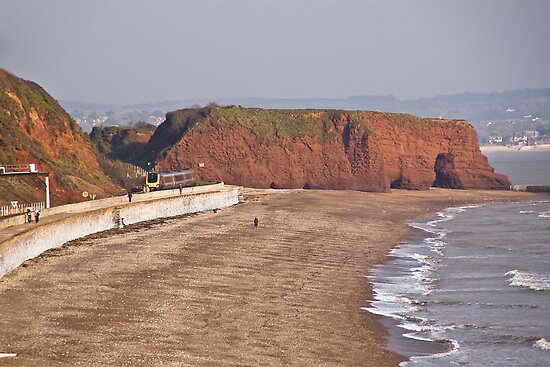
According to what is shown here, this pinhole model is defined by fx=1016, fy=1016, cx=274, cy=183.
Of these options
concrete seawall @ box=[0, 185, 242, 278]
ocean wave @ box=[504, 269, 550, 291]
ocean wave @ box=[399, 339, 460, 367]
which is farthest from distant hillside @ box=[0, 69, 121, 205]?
ocean wave @ box=[399, 339, 460, 367]

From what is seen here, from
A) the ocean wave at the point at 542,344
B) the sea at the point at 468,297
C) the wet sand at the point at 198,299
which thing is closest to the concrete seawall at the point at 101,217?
the wet sand at the point at 198,299

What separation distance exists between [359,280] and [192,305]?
10241 mm

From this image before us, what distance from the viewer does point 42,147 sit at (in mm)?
64625

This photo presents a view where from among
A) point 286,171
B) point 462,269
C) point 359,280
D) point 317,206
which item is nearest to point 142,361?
point 359,280

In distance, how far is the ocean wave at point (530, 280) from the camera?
122ft

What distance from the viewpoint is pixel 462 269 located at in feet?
139

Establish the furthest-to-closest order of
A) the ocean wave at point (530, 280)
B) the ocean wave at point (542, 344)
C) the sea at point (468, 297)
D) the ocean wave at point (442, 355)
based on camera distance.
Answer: the ocean wave at point (530, 280)
the ocean wave at point (542, 344)
the sea at point (468, 297)
the ocean wave at point (442, 355)

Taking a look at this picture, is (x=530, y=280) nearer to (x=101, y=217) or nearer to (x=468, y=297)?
(x=468, y=297)

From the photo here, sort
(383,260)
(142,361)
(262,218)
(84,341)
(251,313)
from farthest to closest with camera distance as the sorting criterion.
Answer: (262,218)
(383,260)
(251,313)
(84,341)
(142,361)

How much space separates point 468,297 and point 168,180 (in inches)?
1675

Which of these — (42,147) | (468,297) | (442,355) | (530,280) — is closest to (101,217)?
(42,147)

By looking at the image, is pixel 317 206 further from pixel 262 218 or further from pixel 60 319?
pixel 60 319

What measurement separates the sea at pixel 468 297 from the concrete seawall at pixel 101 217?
Result: 12.6 m

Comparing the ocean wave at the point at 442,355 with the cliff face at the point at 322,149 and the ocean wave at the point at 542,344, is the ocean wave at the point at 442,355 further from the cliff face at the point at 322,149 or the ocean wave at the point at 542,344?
the cliff face at the point at 322,149
